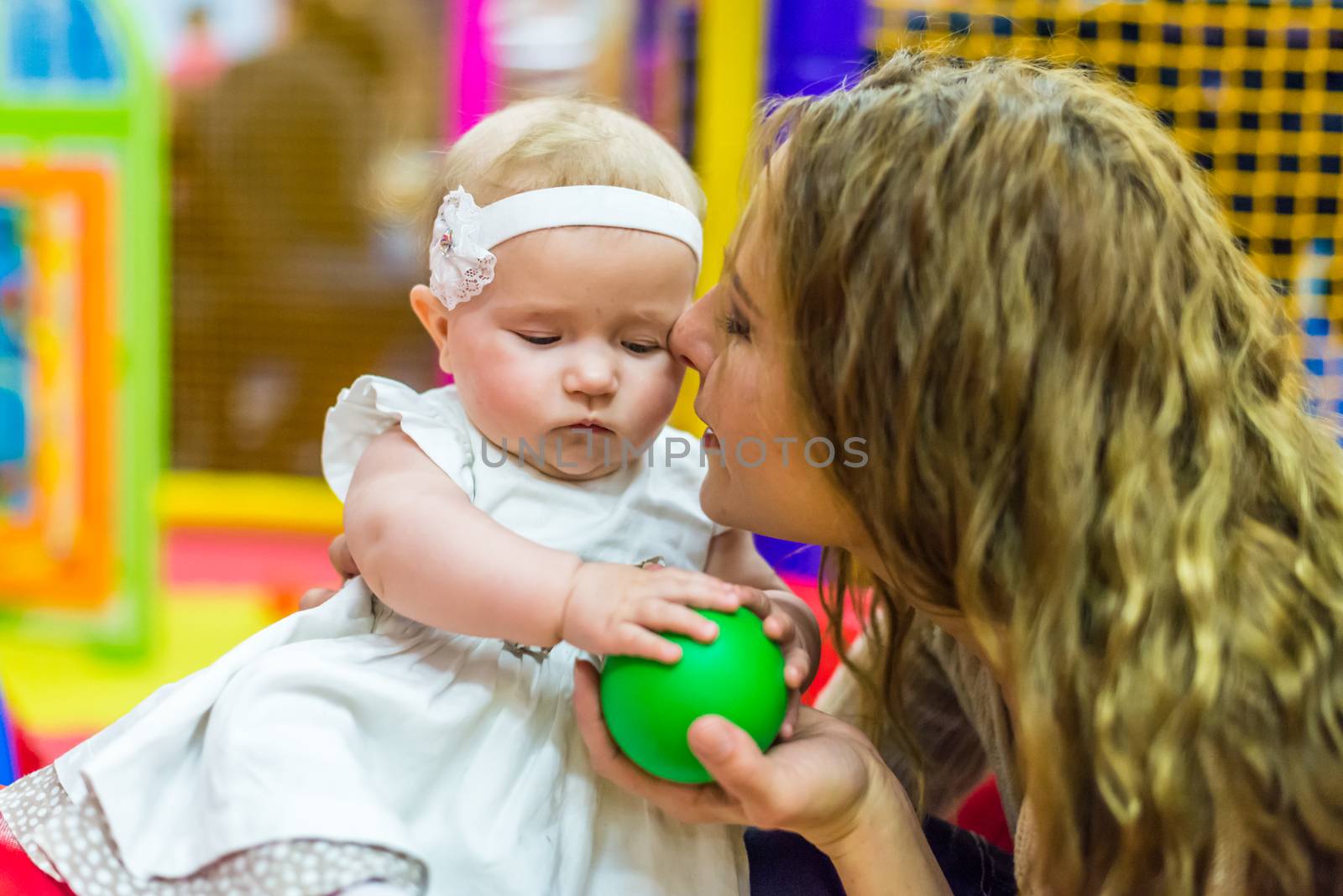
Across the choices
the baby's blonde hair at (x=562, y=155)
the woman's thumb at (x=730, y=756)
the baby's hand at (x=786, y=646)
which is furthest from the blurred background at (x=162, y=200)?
the woman's thumb at (x=730, y=756)

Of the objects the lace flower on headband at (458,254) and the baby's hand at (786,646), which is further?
the lace flower on headband at (458,254)

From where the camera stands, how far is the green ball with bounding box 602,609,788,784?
31.9 inches

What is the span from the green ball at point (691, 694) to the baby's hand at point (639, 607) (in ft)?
0.04

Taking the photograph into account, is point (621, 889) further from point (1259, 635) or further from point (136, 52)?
point (136, 52)

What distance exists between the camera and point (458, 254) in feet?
3.34

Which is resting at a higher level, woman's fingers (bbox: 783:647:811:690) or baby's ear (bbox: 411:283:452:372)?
baby's ear (bbox: 411:283:452:372)

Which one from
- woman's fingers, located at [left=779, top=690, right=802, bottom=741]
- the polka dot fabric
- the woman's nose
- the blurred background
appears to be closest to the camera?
the polka dot fabric

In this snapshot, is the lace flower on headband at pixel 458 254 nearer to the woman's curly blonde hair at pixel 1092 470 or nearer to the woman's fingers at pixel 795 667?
the woman's curly blonde hair at pixel 1092 470

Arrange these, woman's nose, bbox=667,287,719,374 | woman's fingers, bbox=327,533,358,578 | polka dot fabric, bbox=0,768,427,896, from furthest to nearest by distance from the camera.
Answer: woman's fingers, bbox=327,533,358,578 → woman's nose, bbox=667,287,719,374 → polka dot fabric, bbox=0,768,427,896

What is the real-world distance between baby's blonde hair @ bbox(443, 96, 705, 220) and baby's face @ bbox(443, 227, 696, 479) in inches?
2.0

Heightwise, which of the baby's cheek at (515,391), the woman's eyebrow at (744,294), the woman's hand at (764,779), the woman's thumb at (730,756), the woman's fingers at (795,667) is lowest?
the woman's hand at (764,779)

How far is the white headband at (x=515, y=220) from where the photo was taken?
0.99 metres

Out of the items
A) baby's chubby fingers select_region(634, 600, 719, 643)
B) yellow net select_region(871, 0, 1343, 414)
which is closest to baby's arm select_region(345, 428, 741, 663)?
baby's chubby fingers select_region(634, 600, 719, 643)

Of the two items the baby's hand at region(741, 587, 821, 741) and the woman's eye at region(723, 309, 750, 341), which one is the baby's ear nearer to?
the woman's eye at region(723, 309, 750, 341)
